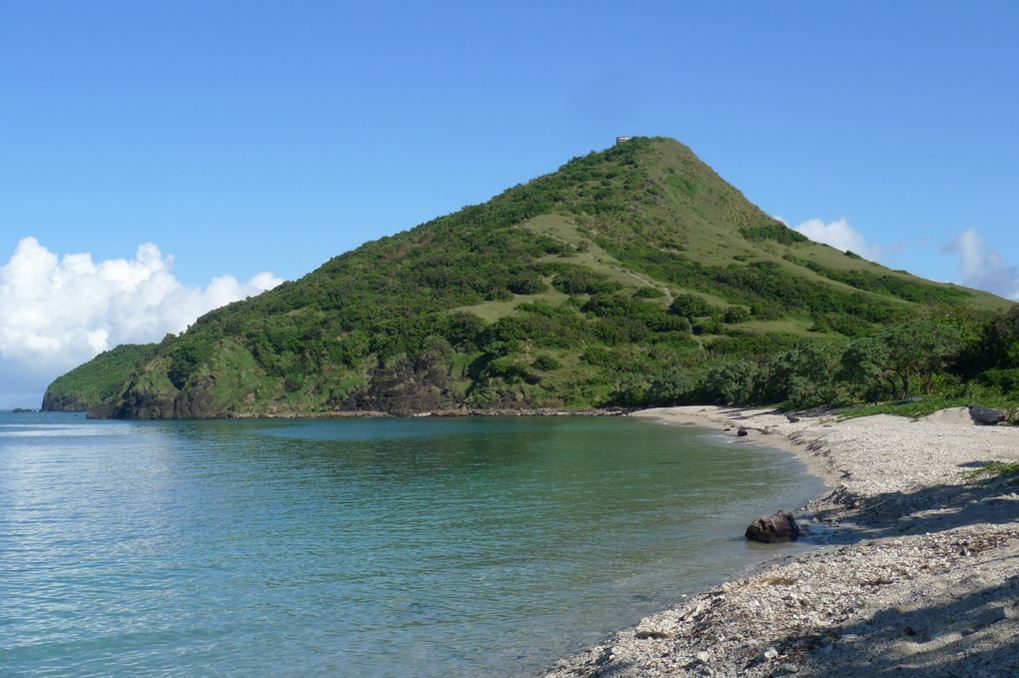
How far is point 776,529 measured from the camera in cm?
2467

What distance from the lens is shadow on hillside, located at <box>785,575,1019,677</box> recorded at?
33.7ft

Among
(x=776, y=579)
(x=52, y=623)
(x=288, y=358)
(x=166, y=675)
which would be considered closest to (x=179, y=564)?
(x=52, y=623)

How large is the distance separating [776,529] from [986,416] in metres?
32.0

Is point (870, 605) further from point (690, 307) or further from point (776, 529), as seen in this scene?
point (690, 307)

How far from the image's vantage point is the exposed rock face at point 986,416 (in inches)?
1902

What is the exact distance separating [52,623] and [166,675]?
6149mm

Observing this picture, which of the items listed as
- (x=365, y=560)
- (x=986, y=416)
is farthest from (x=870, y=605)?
(x=986, y=416)

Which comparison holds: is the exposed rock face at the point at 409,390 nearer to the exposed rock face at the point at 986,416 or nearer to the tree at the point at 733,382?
the tree at the point at 733,382

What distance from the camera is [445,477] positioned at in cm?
5025

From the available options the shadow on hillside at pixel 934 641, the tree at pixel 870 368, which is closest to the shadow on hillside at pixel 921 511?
the shadow on hillside at pixel 934 641

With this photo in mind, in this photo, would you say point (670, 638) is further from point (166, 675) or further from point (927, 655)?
point (166, 675)

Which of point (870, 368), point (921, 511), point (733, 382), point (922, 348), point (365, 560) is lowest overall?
point (365, 560)

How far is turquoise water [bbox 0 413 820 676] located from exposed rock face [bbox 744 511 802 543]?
0.89m

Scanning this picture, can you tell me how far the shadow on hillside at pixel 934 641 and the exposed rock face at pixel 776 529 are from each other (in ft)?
37.5
